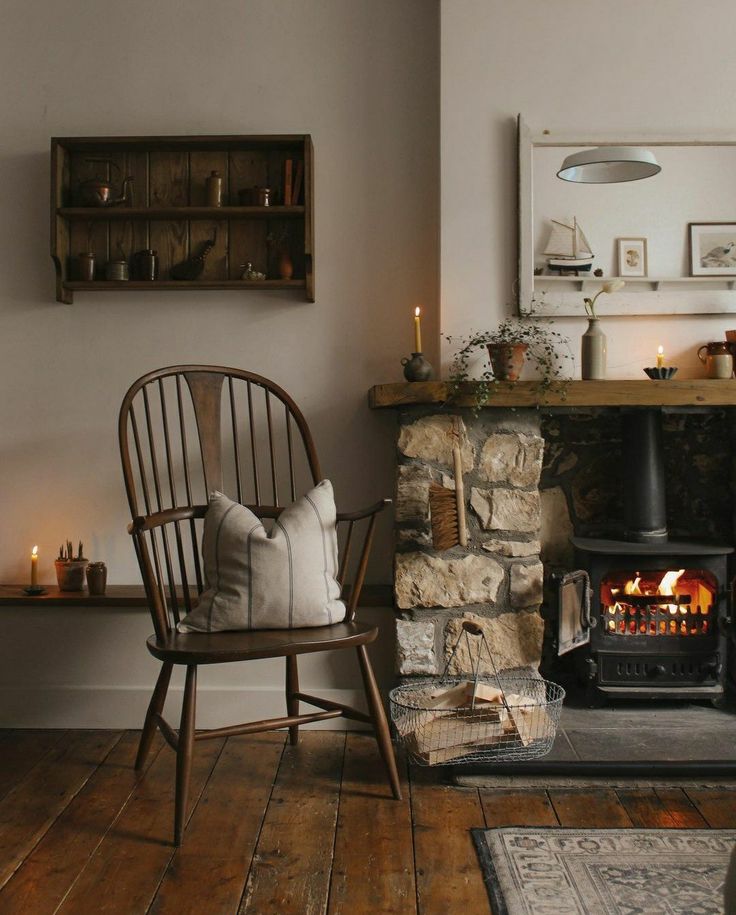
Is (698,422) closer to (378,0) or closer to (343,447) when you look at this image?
(343,447)

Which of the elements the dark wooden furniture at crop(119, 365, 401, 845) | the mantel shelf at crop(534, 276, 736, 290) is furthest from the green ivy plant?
the dark wooden furniture at crop(119, 365, 401, 845)

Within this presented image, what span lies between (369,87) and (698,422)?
1623 mm

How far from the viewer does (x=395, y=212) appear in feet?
10.2

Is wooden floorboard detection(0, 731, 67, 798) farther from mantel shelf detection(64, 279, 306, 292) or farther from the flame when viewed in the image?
the flame

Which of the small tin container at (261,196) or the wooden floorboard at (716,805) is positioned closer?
the wooden floorboard at (716,805)

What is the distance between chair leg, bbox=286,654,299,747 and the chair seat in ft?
1.58

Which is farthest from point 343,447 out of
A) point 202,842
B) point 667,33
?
point 667,33

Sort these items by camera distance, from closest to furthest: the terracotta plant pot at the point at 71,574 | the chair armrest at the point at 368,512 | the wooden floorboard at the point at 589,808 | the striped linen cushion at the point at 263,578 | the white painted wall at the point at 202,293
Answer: the wooden floorboard at the point at 589,808
the striped linen cushion at the point at 263,578
the chair armrest at the point at 368,512
the terracotta plant pot at the point at 71,574
the white painted wall at the point at 202,293

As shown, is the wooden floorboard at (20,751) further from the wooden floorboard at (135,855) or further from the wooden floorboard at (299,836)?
the wooden floorboard at (299,836)

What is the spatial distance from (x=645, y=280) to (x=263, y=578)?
1.55m

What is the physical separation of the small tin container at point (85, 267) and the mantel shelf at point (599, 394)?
119 centimetres

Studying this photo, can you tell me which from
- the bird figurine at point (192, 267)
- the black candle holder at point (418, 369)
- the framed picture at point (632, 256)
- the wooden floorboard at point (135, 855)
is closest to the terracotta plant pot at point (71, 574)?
the wooden floorboard at point (135, 855)

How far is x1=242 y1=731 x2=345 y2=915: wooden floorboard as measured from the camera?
1.85 metres

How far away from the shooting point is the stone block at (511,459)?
2762 mm
